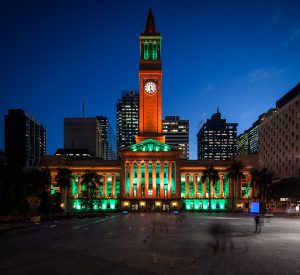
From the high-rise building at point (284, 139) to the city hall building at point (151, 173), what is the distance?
9375 millimetres

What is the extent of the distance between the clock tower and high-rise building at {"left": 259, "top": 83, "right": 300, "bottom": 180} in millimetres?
39376

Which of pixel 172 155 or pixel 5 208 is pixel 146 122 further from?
pixel 5 208

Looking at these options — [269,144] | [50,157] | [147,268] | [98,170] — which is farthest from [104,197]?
[147,268]

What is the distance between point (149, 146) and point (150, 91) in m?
21.0

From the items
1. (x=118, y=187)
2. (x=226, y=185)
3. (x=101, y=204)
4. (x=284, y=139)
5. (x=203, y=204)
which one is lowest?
(x=203, y=204)

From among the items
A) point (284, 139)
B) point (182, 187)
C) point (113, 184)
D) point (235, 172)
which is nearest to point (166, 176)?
point (182, 187)

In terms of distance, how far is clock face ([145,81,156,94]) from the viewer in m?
145

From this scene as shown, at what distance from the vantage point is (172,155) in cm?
13575

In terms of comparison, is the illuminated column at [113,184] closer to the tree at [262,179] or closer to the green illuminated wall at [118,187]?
the green illuminated wall at [118,187]

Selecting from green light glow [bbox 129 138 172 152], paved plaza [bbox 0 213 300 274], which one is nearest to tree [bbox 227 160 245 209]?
green light glow [bbox 129 138 172 152]

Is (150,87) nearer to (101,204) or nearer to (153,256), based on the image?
(101,204)

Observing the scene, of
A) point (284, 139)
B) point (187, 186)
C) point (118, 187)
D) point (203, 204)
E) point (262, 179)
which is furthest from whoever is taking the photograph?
point (118, 187)

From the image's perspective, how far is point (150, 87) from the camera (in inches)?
5714

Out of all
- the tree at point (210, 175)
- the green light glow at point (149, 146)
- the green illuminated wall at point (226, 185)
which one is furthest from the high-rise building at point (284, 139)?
the green light glow at point (149, 146)
